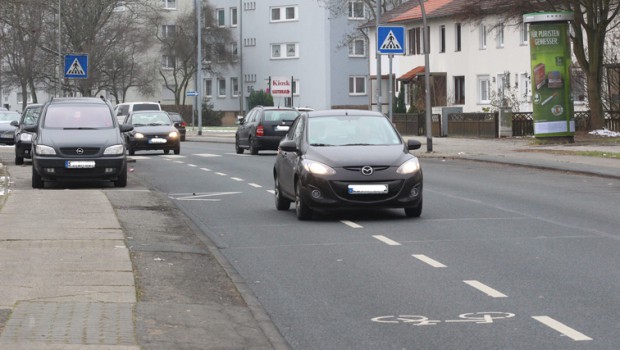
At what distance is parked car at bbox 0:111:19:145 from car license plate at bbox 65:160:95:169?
96.2 ft

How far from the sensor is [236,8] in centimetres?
10469

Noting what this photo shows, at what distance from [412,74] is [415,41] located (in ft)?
8.85

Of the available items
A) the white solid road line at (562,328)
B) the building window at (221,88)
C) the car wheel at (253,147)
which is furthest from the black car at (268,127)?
the building window at (221,88)

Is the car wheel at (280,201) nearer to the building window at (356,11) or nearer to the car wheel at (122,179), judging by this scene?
the car wheel at (122,179)

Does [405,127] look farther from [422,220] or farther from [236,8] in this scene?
[236,8]

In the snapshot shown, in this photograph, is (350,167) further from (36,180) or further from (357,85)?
(357,85)

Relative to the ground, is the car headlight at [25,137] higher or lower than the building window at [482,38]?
lower

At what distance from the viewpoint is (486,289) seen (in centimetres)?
1073

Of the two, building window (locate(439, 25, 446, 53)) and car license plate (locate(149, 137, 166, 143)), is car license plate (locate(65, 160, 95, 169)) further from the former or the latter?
building window (locate(439, 25, 446, 53))

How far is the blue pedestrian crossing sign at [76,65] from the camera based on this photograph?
38850 millimetres

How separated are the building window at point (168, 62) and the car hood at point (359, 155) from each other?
282ft

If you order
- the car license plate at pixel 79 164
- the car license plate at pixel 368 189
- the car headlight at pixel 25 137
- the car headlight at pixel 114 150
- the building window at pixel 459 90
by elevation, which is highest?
the building window at pixel 459 90

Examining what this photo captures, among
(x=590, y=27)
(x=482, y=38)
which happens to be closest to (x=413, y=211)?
(x=590, y=27)

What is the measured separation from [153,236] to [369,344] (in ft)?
23.0
